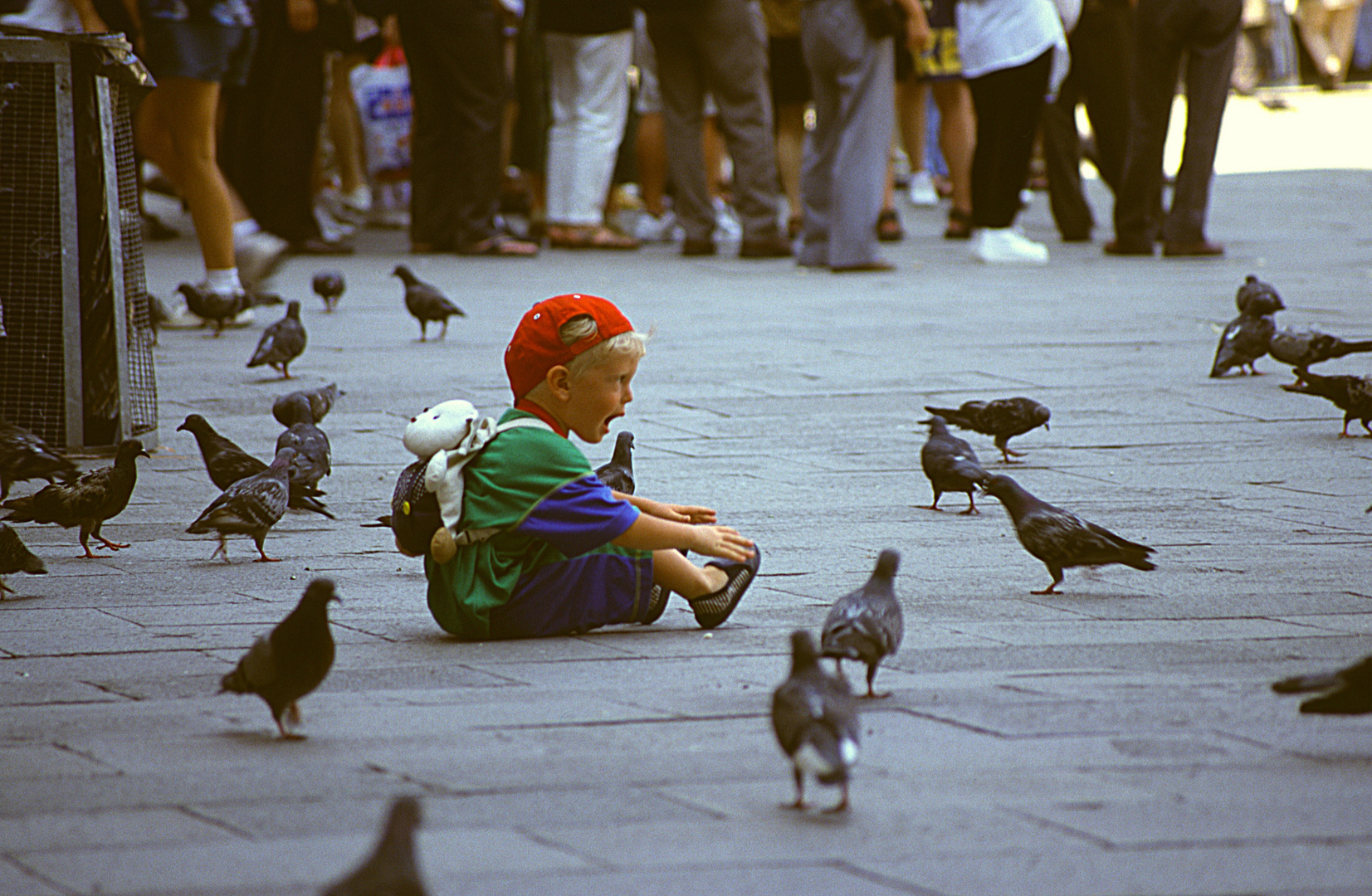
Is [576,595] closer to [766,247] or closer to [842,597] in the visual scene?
[842,597]

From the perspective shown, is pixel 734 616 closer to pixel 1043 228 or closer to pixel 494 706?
pixel 494 706

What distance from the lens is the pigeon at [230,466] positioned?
18.7 feet

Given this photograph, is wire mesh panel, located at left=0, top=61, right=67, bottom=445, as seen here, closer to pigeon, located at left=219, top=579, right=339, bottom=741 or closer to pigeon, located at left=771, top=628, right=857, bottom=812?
pigeon, located at left=219, top=579, right=339, bottom=741

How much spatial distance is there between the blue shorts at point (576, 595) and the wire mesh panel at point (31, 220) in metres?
2.94

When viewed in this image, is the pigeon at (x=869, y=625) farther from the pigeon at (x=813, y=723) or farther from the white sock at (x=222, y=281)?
the white sock at (x=222, y=281)

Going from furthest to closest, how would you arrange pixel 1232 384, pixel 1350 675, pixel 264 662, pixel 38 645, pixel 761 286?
pixel 761 286 → pixel 1232 384 → pixel 38 645 → pixel 264 662 → pixel 1350 675

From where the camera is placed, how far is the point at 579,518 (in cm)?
420

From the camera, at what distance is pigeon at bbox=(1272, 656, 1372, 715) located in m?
3.20

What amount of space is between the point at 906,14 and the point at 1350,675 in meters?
9.39

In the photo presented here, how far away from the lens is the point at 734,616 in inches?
178

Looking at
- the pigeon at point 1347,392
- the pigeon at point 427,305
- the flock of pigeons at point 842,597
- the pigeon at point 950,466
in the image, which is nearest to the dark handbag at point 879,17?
the flock of pigeons at point 842,597

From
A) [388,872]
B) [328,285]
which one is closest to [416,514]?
[388,872]

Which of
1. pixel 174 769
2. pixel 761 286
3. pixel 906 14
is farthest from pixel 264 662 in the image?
pixel 906 14

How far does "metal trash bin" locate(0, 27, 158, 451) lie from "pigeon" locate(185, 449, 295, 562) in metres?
1.59
